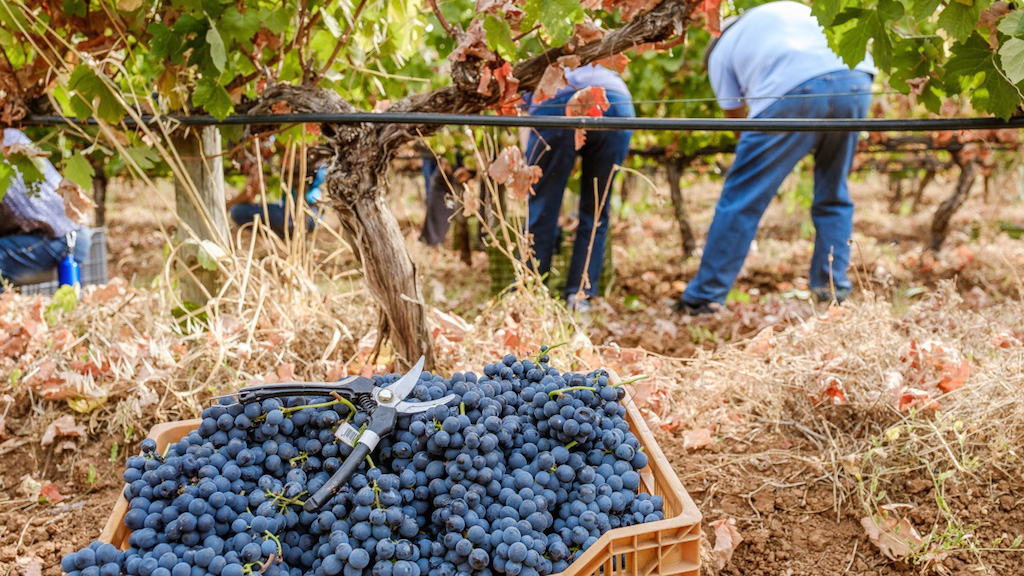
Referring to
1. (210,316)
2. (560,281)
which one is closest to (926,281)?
(560,281)

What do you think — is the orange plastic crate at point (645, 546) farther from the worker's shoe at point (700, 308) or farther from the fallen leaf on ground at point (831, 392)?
the worker's shoe at point (700, 308)

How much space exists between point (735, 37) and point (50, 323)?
123 inches

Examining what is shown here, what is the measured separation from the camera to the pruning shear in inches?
40.7

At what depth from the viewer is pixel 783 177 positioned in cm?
327

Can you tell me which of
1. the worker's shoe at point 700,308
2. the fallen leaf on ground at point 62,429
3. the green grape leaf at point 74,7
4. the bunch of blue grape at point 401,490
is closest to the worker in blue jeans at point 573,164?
the worker's shoe at point 700,308

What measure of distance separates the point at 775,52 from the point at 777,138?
416mm

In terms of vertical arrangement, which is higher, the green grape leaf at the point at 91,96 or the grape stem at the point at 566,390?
the green grape leaf at the point at 91,96

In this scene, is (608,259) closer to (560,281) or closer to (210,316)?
(560,281)

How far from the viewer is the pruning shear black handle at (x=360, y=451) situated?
1.02 meters

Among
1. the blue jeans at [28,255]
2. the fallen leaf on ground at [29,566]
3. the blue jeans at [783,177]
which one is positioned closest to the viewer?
the fallen leaf on ground at [29,566]

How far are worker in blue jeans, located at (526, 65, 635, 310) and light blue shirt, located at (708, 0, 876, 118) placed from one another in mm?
530

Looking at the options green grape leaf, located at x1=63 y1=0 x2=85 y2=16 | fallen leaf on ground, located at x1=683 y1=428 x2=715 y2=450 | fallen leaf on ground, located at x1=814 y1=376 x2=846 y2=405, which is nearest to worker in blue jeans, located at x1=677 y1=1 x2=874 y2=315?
fallen leaf on ground, located at x1=814 y1=376 x2=846 y2=405

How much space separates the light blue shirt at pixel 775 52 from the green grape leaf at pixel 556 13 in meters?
1.86

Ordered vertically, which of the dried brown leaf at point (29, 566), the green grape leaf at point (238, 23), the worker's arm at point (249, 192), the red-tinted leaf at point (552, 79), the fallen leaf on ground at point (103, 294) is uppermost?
the green grape leaf at point (238, 23)
